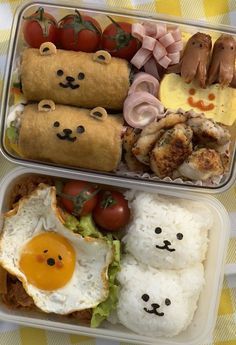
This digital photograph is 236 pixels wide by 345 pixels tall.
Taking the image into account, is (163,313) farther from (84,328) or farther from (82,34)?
(82,34)

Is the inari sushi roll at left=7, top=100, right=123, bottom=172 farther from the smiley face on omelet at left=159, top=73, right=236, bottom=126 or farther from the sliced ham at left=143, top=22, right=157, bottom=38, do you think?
the sliced ham at left=143, top=22, right=157, bottom=38

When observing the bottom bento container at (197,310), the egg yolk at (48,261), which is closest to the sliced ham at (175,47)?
the bottom bento container at (197,310)

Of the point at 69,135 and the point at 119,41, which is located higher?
the point at 119,41

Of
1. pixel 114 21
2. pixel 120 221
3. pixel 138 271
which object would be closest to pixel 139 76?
pixel 114 21

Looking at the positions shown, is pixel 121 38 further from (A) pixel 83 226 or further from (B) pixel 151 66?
(A) pixel 83 226

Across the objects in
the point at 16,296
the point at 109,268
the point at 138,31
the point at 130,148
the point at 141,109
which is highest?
the point at 138,31

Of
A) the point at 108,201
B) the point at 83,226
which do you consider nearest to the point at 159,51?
the point at 108,201

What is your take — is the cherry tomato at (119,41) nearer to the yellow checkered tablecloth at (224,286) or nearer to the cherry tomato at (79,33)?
the cherry tomato at (79,33)
